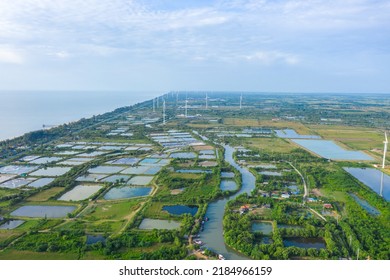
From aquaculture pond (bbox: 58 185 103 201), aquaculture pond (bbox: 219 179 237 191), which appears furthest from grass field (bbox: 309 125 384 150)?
aquaculture pond (bbox: 58 185 103 201)

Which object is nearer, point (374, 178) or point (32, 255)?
point (32, 255)

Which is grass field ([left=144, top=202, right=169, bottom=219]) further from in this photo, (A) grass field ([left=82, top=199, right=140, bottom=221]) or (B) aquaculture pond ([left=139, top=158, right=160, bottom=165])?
(B) aquaculture pond ([left=139, top=158, right=160, bottom=165])

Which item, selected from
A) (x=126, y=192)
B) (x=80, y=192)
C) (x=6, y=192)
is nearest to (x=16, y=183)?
(x=6, y=192)

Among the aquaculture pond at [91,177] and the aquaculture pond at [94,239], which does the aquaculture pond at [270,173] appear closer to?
the aquaculture pond at [91,177]

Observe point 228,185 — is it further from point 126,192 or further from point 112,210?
Answer: point 112,210

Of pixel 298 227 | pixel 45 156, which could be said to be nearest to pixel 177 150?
pixel 45 156

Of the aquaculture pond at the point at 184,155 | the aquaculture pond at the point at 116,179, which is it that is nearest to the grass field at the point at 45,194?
the aquaculture pond at the point at 116,179
